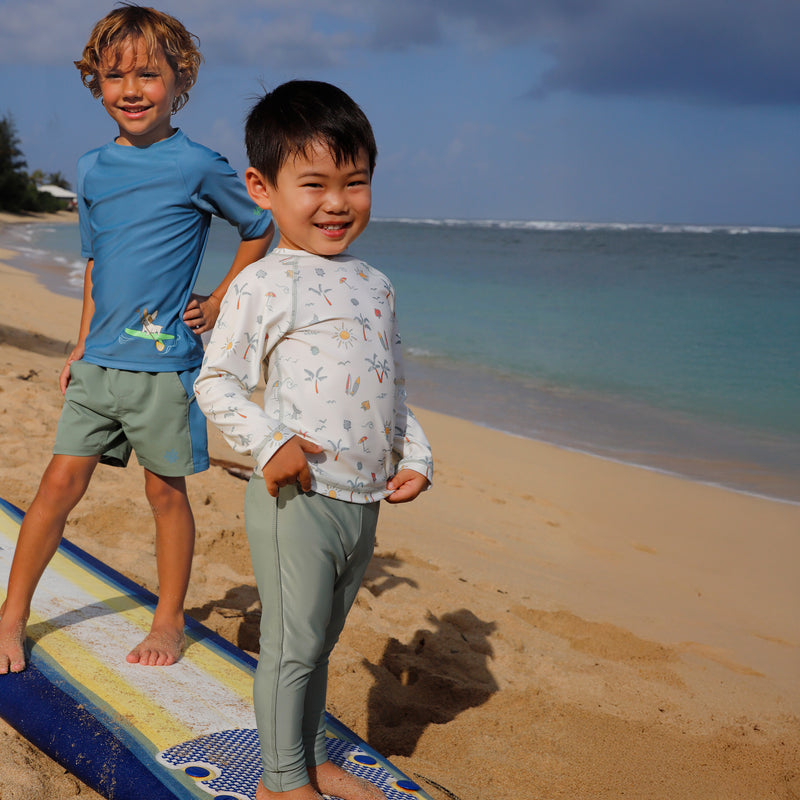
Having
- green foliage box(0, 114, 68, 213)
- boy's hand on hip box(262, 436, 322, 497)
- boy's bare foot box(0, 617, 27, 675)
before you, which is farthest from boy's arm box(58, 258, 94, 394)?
green foliage box(0, 114, 68, 213)

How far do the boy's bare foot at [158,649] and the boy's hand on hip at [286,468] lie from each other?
3.68ft

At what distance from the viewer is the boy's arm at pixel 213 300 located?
236 cm

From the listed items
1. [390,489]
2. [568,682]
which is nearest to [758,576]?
[568,682]

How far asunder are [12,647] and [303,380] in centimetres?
134

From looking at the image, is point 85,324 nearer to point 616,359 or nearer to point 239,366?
point 239,366

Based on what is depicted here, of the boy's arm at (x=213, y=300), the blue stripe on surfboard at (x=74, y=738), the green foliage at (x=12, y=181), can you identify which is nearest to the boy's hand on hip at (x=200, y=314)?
the boy's arm at (x=213, y=300)

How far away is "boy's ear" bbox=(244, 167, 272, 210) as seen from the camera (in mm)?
1788

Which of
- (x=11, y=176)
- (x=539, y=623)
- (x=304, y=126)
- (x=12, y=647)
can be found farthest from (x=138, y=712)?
(x=11, y=176)

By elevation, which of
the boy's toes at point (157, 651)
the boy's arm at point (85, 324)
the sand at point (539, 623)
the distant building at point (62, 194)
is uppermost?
the distant building at point (62, 194)

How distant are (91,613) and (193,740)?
810 mm

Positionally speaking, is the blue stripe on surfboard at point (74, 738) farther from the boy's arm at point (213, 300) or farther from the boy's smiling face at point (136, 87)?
the boy's smiling face at point (136, 87)

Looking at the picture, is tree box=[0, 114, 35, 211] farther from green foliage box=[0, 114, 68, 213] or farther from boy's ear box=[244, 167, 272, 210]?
boy's ear box=[244, 167, 272, 210]

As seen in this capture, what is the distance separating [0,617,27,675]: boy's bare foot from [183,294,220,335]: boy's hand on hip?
0.99 meters

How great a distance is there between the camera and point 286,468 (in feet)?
5.22
